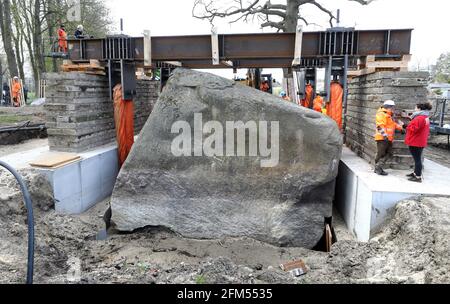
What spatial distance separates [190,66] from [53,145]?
4.03 m

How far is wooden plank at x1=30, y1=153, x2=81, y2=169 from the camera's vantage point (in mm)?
6652

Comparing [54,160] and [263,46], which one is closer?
[54,160]

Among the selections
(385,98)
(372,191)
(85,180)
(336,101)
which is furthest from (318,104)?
(85,180)

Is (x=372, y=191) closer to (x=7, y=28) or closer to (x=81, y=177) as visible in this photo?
(x=81, y=177)

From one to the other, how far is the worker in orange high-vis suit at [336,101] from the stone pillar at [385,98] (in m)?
0.45

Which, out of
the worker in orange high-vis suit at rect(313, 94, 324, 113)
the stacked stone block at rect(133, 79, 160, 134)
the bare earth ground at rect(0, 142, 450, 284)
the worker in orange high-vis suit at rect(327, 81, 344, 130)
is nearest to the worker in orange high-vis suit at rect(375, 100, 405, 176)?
the bare earth ground at rect(0, 142, 450, 284)

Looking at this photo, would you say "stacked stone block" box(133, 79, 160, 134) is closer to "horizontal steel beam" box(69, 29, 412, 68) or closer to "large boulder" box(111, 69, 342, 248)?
"horizontal steel beam" box(69, 29, 412, 68)

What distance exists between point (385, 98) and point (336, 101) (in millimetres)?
1591

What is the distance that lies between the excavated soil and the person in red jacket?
0.90m

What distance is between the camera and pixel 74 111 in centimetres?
785

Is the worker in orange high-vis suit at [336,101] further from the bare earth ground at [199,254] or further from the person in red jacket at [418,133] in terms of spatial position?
the bare earth ground at [199,254]

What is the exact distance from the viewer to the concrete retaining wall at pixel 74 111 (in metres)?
7.82

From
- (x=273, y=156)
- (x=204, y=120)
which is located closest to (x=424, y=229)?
(x=273, y=156)

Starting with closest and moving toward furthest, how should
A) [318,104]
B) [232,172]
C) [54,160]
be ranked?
[232,172] → [54,160] → [318,104]
